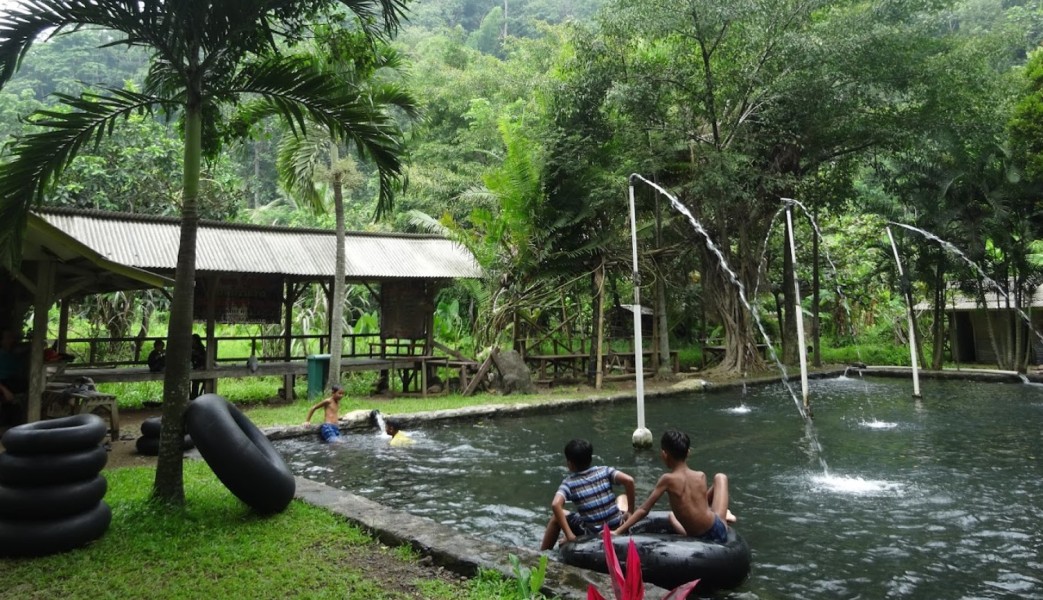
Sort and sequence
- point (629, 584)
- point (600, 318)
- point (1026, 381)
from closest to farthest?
point (629, 584) < point (600, 318) < point (1026, 381)

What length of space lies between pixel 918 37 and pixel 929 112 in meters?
2.10

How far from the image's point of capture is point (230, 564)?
4.80 m

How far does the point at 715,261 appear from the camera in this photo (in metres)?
21.4

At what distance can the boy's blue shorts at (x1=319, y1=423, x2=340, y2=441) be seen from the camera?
11.1m

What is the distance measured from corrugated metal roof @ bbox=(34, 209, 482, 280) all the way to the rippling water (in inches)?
210

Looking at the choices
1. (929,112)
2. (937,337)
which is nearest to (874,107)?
(929,112)

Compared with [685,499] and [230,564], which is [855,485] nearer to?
[685,499]

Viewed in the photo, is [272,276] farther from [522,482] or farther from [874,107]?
[874,107]

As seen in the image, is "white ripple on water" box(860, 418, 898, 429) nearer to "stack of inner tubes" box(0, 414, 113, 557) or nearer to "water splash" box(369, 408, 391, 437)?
"water splash" box(369, 408, 391, 437)

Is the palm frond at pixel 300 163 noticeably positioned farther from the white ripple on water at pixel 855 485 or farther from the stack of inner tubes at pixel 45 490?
the white ripple on water at pixel 855 485

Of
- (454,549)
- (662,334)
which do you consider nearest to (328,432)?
(454,549)

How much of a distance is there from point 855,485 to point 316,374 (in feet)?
38.5

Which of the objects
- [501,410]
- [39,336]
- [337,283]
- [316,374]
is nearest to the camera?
[39,336]

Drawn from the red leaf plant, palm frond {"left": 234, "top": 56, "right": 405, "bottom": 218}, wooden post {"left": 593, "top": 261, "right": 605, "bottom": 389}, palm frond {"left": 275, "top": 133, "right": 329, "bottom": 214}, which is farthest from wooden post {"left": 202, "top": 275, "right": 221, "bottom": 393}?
the red leaf plant
